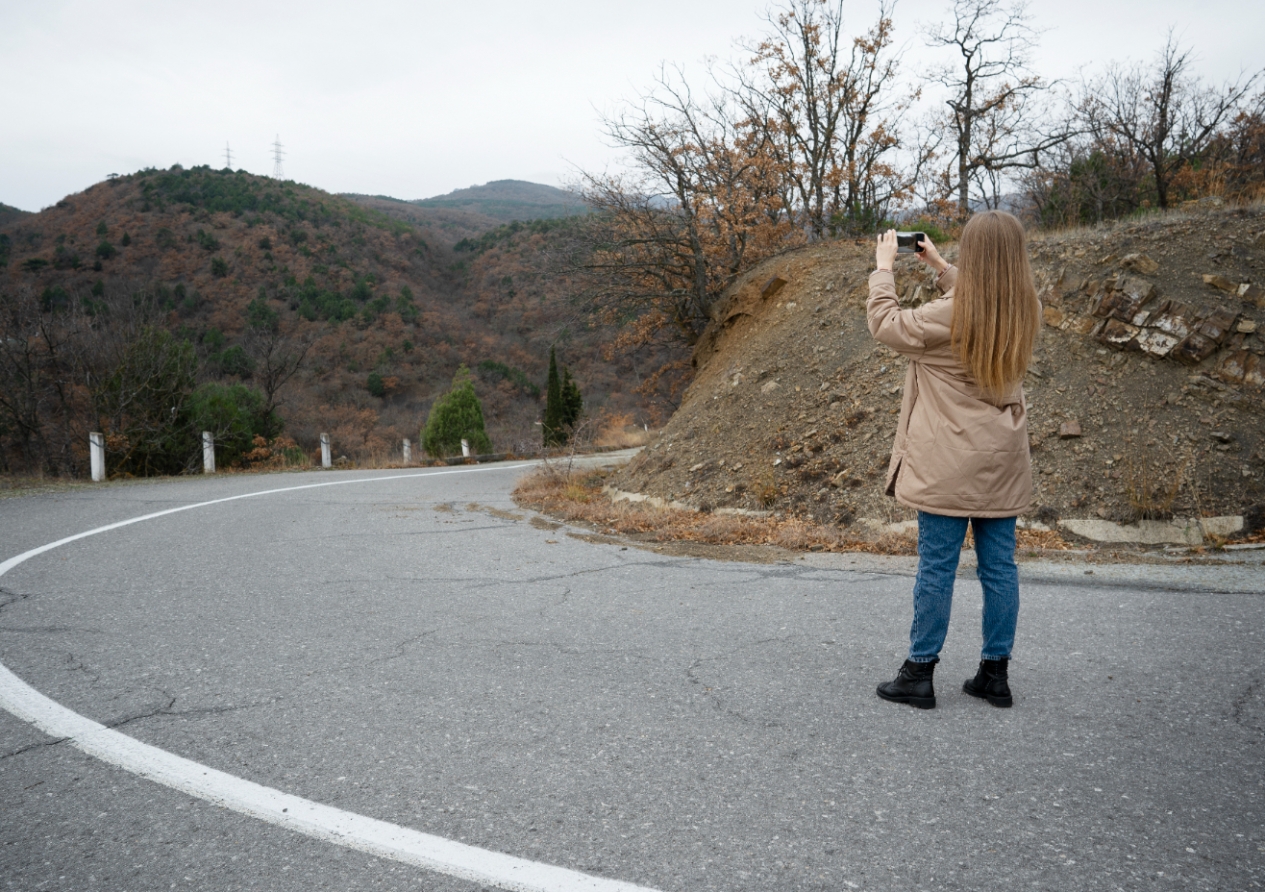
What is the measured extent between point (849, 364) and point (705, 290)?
5.22m

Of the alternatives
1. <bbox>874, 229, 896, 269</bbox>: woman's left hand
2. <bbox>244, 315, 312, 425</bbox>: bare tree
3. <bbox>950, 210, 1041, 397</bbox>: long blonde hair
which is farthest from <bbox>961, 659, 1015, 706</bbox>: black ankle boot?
<bbox>244, 315, 312, 425</bbox>: bare tree

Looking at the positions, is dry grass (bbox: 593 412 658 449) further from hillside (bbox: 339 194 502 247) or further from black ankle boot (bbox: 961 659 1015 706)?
hillside (bbox: 339 194 502 247)

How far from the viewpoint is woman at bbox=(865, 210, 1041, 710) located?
329 cm

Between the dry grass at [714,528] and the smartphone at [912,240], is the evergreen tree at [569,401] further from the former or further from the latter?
the smartphone at [912,240]

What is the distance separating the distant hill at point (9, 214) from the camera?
6531cm

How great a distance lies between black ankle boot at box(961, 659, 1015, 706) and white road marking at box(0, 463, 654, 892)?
79.2 inches

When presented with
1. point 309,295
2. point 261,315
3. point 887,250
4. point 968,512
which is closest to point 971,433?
point 968,512

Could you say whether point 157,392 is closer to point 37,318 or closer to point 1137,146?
point 37,318

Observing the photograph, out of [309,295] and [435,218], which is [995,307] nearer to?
[309,295]

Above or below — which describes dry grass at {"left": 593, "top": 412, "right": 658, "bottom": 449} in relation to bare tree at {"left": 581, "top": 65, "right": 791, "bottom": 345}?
below

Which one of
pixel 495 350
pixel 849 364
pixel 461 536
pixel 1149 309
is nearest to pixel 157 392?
pixel 461 536

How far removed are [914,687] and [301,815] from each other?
2.50 m

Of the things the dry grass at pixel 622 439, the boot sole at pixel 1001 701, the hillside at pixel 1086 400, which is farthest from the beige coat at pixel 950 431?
the dry grass at pixel 622 439

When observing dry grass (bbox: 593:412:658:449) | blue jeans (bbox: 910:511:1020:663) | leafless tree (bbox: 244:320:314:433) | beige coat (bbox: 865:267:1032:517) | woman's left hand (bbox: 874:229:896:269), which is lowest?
dry grass (bbox: 593:412:658:449)
